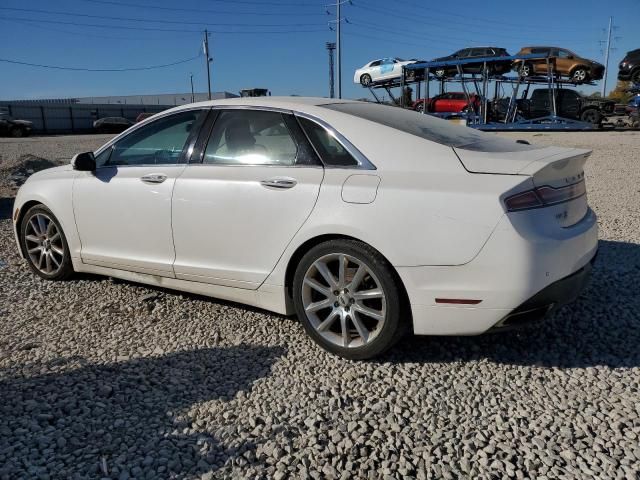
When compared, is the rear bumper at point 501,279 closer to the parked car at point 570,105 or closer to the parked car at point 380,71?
the parked car at point 570,105

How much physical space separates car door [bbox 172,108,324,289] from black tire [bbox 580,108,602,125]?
2345cm

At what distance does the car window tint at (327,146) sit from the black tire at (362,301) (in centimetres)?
49

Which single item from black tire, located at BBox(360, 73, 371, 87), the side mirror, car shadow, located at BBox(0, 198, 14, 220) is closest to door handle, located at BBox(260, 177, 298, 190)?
the side mirror

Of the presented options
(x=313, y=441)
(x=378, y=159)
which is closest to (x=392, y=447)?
(x=313, y=441)

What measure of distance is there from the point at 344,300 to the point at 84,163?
2493 millimetres

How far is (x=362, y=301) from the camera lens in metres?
3.22

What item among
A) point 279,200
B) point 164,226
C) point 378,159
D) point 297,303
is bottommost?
point 297,303

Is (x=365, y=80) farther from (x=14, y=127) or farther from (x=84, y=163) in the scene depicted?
(x=84, y=163)

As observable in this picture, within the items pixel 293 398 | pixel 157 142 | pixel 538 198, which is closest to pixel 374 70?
pixel 157 142

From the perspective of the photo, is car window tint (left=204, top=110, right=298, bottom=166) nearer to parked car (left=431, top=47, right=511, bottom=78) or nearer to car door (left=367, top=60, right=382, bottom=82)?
parked car (left=431, top=47, right=511, bottom=78)

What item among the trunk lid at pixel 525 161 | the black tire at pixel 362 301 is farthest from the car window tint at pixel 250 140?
the trunk lid at pixel 525 161

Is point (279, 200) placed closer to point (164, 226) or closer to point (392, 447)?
point (164, 226)

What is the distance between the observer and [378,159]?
3.17 metres

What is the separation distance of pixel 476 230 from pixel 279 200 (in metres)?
1.23
